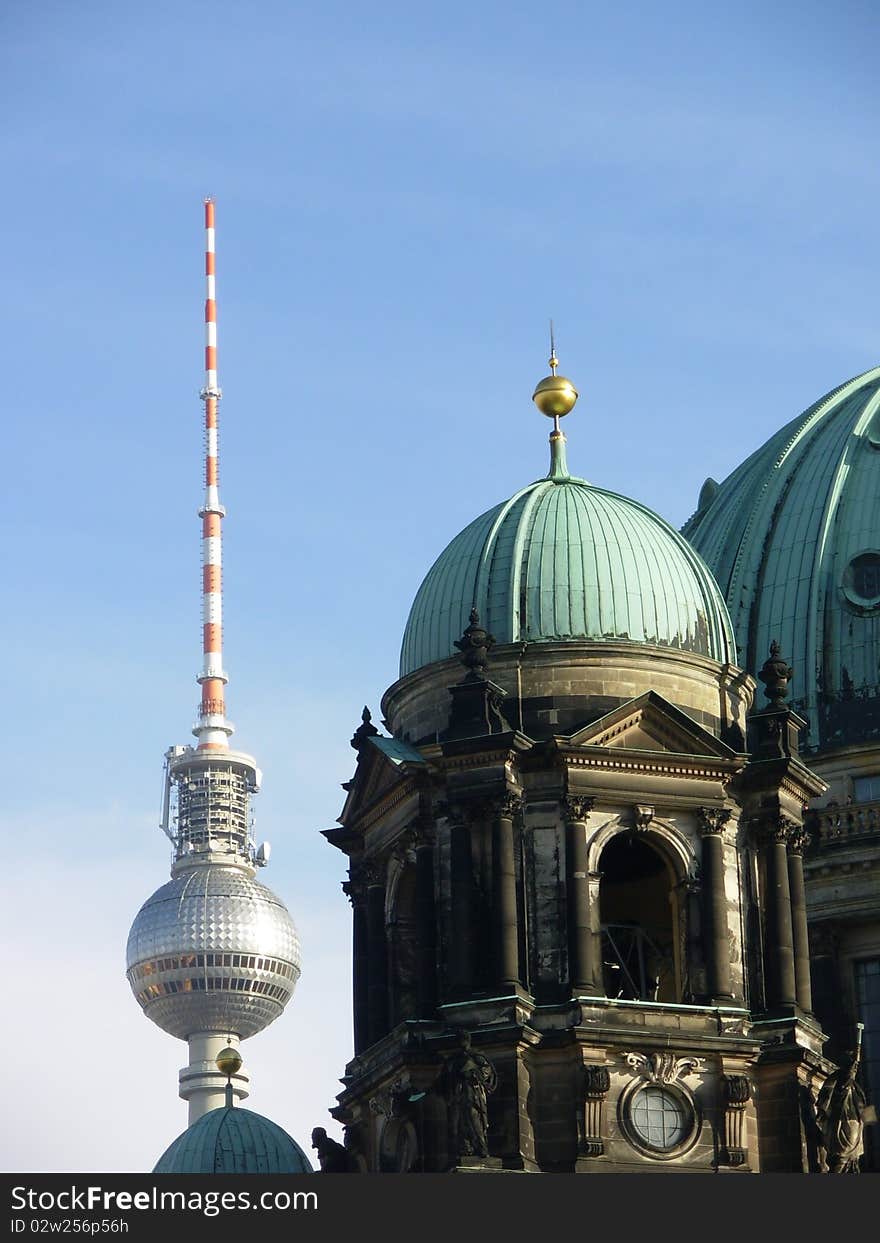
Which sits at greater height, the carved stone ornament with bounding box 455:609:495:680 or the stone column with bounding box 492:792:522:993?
the carved stone ornament with bounding box 455:609:495:680

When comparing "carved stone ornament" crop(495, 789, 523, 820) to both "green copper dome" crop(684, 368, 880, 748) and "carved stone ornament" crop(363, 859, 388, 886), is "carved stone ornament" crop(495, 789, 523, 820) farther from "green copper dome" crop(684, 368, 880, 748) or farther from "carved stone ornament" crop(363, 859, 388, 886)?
"green copper dome" crop(684, 368, 880, 748)

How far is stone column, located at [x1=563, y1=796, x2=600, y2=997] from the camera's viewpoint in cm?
6775

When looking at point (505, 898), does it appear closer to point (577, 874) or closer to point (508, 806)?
point (577, 874)

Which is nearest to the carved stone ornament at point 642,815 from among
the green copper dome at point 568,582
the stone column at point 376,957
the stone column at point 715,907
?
the stone column at point 715,907

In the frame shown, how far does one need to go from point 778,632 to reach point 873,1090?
13.1 m

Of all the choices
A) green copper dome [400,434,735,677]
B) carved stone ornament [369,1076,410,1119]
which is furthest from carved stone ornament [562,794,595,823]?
carved stone ornament [369,1076,410,1119]

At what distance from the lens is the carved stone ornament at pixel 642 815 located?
69875 mm

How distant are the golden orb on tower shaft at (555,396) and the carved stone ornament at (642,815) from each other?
1176 centimetres

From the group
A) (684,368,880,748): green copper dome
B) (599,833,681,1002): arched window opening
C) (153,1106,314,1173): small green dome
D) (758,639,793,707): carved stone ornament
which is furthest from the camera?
(684,368,880,748): green copper dome

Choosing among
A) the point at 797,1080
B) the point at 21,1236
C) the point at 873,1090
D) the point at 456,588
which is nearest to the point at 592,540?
the point at 456,588

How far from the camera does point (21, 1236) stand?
53.2m

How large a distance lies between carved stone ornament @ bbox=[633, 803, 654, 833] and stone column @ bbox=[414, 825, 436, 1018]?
438cm

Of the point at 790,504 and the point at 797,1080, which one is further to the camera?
the point at 790,504

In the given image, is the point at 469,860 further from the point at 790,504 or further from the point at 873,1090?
the point at 790,504
